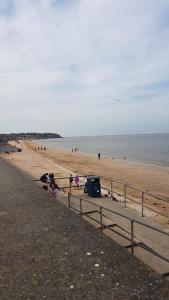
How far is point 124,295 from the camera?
19.6ft

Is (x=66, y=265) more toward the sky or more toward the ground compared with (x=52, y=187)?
more toward the ground

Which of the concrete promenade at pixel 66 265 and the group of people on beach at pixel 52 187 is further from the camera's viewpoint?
the group of people on beach at pixel 52 187

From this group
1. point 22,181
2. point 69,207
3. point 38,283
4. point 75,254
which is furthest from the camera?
point 22,181

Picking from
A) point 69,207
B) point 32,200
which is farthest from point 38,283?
point 32,200

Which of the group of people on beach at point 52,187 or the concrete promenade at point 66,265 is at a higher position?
the group of people on beach at point 52,187

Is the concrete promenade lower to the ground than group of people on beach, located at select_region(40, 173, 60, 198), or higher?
lower

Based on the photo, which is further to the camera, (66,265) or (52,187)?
(52,187)

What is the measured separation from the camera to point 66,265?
7.25 metres

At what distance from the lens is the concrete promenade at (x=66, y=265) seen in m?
6.16

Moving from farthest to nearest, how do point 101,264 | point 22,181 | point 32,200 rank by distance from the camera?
1. point 22,181
2. point 32,200
3. point 101,264

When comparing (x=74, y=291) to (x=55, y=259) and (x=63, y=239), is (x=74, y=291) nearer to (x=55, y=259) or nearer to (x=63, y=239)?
(x=55, y=259)

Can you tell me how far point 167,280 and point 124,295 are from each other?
42.4 inches

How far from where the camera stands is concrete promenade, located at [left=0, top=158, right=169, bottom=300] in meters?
6.16

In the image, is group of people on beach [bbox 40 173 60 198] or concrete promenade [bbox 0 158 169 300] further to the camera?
group of people on beach [bbox 40 173 60 198]
